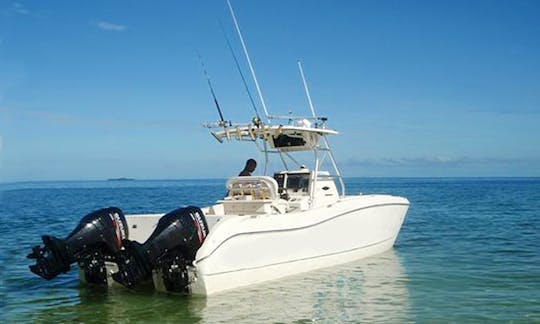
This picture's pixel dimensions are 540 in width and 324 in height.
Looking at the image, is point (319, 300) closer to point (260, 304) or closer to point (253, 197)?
point (260, 304)

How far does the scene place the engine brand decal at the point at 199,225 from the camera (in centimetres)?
948

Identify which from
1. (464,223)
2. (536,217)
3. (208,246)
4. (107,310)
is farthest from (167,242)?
(536,217)

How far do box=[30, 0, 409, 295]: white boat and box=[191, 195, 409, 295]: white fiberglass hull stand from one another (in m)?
0.02

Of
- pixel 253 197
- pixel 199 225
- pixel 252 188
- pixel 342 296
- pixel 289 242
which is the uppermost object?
pixel 252 188

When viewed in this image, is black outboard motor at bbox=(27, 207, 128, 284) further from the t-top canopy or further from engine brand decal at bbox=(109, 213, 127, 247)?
the t-top canopy

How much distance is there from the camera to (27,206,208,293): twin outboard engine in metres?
9.11

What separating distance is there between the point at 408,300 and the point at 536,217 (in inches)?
681

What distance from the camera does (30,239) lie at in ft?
59.5

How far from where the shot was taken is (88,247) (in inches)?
384

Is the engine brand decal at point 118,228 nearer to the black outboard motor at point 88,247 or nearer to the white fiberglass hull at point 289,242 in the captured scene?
the black outboard motor at point 88,247

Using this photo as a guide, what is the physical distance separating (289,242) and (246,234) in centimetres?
123

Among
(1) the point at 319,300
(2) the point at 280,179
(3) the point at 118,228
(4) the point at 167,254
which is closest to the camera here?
(4) the point at 167,254

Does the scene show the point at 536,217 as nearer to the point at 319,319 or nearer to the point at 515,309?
the point at 515,309

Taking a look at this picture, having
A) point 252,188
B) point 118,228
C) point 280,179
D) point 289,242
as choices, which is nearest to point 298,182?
point 280,179
